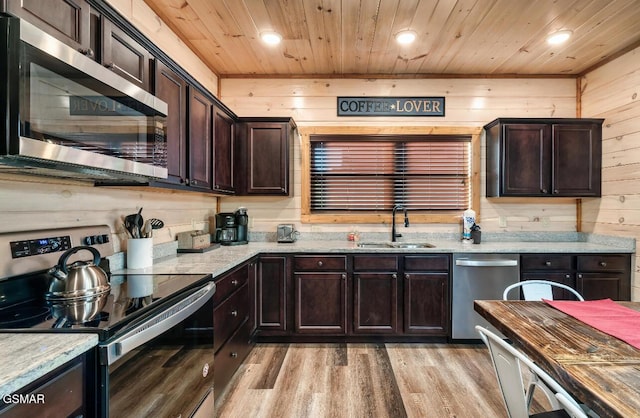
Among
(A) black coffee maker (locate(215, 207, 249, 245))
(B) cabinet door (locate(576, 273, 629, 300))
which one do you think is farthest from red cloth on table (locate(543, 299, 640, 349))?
(A) black coffee maker (locate(215, 207, 249, 245))

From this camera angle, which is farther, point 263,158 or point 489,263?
point 263,158

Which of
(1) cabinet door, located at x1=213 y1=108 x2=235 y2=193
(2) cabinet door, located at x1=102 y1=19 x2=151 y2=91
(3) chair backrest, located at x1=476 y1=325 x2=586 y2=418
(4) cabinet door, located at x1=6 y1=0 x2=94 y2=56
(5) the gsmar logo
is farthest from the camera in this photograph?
(1) cabinet door, located at x1=213 y1=108 x2=235 y2=193

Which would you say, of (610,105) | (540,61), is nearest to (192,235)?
(540,61)

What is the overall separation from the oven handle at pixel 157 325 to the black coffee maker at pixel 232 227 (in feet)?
4.91

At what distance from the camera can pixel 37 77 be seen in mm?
1056

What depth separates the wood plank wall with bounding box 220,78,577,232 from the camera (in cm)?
355

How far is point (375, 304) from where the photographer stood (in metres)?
3.01

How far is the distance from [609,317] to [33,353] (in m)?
2.22

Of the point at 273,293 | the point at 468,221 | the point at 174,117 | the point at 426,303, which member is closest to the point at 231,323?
the point at 273,293

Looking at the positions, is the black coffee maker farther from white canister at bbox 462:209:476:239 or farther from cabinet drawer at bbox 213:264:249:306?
white canister at bbox 462:209:476:239

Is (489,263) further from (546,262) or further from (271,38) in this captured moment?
(271,38)

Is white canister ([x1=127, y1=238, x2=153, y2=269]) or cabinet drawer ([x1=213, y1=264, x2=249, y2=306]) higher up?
white canister ([x1=127, y1=238, x2=153, y2=269])

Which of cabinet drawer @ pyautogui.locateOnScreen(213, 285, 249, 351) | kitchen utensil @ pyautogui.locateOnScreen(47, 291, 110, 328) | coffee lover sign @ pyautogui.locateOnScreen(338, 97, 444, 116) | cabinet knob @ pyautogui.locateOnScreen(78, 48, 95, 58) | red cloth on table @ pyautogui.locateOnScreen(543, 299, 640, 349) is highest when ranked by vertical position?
coffee lover sign @ pyautogui.locateOnScreen(338, 97, 444, 116)

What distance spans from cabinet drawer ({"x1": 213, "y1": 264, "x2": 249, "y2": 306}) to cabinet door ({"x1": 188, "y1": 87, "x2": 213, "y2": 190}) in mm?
738
